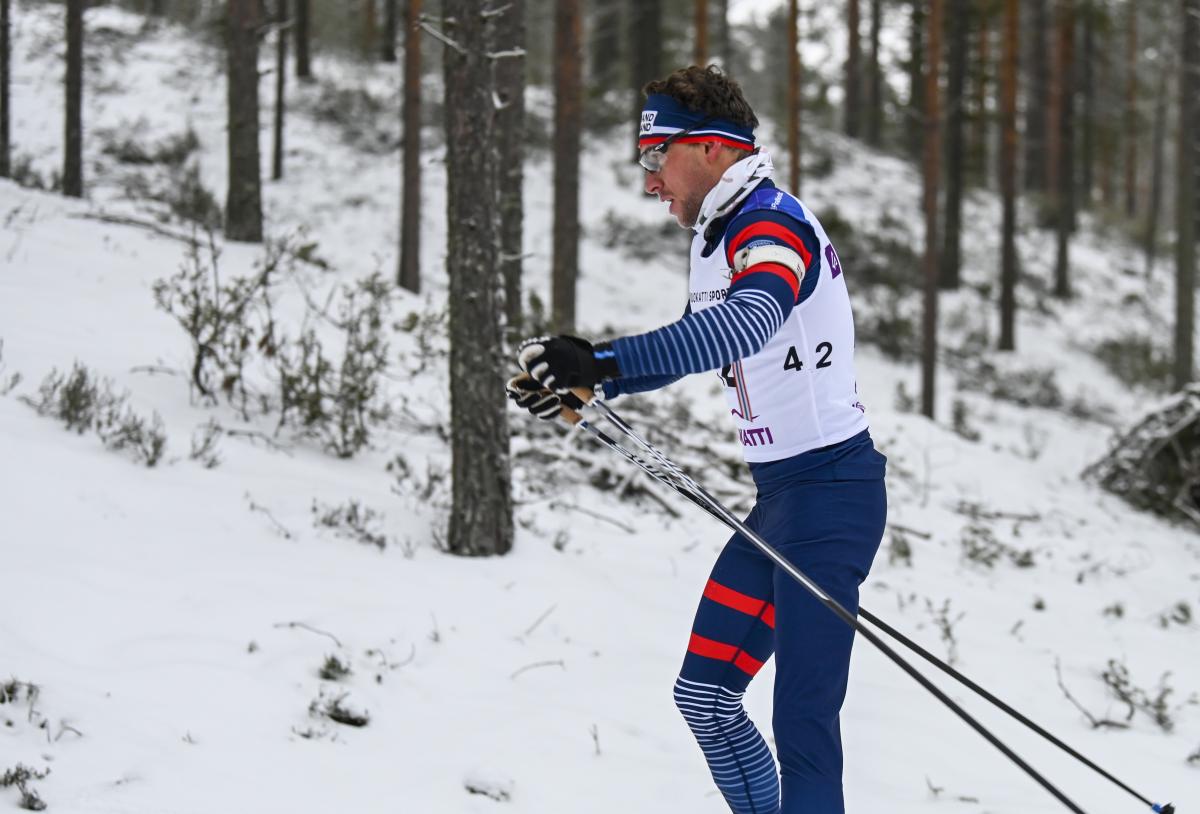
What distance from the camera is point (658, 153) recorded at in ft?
9.98

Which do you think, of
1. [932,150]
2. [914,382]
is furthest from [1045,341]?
[932,150]

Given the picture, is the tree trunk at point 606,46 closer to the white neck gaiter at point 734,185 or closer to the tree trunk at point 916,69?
the tree trunk at point 916,69

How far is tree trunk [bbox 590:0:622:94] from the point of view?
98.7 feet

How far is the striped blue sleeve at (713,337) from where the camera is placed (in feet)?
8.27

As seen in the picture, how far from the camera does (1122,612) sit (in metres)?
7.09

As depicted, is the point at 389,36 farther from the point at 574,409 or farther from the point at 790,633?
the point at 790,633

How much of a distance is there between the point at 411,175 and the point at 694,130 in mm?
Result: 13213

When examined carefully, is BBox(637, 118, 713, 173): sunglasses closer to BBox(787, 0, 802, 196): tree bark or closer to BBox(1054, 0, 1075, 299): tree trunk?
BBox(787, 0, 802, 196): tree bark

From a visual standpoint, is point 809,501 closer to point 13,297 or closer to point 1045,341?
point 13,297

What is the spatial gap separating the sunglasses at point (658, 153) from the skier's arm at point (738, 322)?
1.40ft

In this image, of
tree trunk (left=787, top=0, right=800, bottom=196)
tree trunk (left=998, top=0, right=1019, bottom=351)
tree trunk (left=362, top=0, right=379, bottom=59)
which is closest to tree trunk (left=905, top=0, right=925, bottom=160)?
tree trunk (left=998, top=0, right=1019, bottom=351)

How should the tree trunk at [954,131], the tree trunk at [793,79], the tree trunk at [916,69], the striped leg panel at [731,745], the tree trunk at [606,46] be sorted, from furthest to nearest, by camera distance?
the tree trunk at [606,46] < the tree trunk at [916,69] < the tree trunk at [954,131] < the tree trunk at [793,79] < the striped leg panel at [731,745]

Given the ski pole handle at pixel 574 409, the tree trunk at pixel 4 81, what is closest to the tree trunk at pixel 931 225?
the tree trunk at pixel 4 81

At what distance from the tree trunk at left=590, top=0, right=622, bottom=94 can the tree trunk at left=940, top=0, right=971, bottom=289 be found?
1055cm
